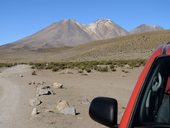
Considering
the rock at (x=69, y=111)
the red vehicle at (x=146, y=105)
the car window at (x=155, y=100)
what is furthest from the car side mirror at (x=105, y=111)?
the rock at (x=69, y=111)

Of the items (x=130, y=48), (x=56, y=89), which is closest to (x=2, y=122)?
(x=56, y=89)

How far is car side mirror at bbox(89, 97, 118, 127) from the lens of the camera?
11.8 ft

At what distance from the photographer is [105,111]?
364 centimetres

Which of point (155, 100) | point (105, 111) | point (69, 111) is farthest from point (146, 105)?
point (69, 111)

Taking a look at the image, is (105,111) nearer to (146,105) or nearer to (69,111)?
(146,105)

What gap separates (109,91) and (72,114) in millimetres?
10594

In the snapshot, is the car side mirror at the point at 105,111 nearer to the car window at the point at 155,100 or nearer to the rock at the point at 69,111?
the car window at the point at 155,100

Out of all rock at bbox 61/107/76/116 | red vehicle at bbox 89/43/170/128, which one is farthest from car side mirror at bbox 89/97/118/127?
rock at bbox 61/107/76/116

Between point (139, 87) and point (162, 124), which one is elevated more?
point (139, 87)

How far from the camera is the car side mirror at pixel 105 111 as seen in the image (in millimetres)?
3604

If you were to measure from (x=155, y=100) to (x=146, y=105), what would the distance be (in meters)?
0.15

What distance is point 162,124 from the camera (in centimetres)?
A: 345

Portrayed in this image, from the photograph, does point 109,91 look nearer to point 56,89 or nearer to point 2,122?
point 56,89

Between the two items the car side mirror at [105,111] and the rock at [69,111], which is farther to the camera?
the rock at [69,111]
